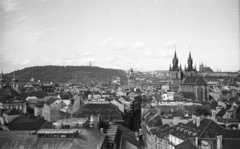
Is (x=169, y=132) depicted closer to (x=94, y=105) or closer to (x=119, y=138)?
(x=119, y=138)

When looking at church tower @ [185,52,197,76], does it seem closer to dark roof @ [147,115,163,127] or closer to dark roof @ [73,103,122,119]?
dark roof @ [73,103,122,119]

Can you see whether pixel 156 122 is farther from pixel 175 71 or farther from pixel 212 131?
pixel 175 71

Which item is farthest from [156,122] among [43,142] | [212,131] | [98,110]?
[43,142]

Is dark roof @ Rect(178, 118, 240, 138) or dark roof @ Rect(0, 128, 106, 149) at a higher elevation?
dark roof @ Rect(0, 128, 106, 149)

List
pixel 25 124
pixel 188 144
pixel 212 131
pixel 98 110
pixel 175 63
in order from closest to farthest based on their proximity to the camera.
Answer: pixel 188 144, pixel 212 131, pixel 25 124, pixel 98 110, pixel 175 63

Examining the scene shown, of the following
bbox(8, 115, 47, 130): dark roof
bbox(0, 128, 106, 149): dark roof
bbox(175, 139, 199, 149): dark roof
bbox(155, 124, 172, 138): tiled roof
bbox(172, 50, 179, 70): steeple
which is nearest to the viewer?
bbox(0, 128, 106, 149): dark roof

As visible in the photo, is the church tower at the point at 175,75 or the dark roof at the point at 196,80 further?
the church tower at the point at 175,75

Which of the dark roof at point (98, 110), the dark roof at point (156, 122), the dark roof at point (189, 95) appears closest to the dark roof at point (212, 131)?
the dark roof at point (156, 122)

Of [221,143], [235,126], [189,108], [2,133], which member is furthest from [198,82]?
[2,133]

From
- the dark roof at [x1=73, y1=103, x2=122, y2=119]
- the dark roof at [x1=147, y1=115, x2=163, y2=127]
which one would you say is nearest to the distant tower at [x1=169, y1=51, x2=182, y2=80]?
the dark roof at [x1=73, y1=103, x2=122, y2=119]

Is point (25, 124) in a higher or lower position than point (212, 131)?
lower

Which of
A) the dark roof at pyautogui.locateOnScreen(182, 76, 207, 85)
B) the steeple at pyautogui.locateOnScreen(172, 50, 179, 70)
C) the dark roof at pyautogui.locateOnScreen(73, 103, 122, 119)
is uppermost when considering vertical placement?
the steeple at pyautogui.locateOnScreen(172, 50, 179, 70)

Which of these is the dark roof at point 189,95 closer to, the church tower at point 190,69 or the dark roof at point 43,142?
the church tower at point 190,69
